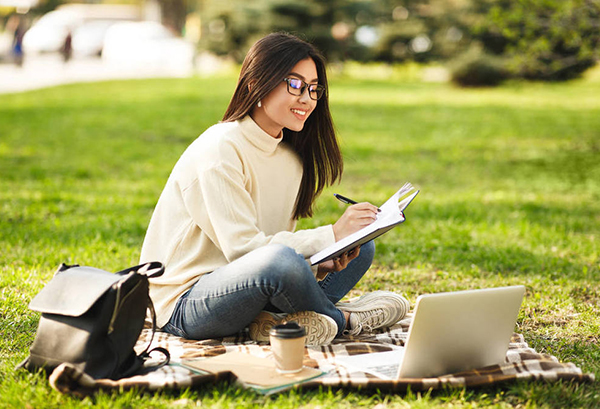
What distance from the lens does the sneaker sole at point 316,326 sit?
3408mm

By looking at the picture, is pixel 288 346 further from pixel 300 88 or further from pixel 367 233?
pixel 300 88

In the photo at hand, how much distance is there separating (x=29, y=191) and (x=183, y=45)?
845 inches

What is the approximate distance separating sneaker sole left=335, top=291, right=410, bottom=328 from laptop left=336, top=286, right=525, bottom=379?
1.89ft

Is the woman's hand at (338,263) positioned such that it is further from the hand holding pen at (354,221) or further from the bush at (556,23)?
the bush at (556,23)

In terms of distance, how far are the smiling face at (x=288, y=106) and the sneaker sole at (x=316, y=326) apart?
2.91ft

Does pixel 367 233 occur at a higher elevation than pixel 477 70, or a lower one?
higher

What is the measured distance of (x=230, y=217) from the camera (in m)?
3.31

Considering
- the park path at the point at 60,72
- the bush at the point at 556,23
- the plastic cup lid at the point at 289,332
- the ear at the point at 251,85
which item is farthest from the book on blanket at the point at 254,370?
the park path at the point at 60,72

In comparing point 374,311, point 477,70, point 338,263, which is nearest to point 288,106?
point 338,263

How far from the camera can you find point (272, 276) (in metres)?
3.17

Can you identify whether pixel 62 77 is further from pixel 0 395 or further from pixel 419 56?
pixel 0 395

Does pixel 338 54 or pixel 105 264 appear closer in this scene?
pixel 105 264

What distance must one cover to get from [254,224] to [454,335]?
1.01 m

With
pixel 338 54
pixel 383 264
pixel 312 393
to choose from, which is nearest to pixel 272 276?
pixel 312 393
